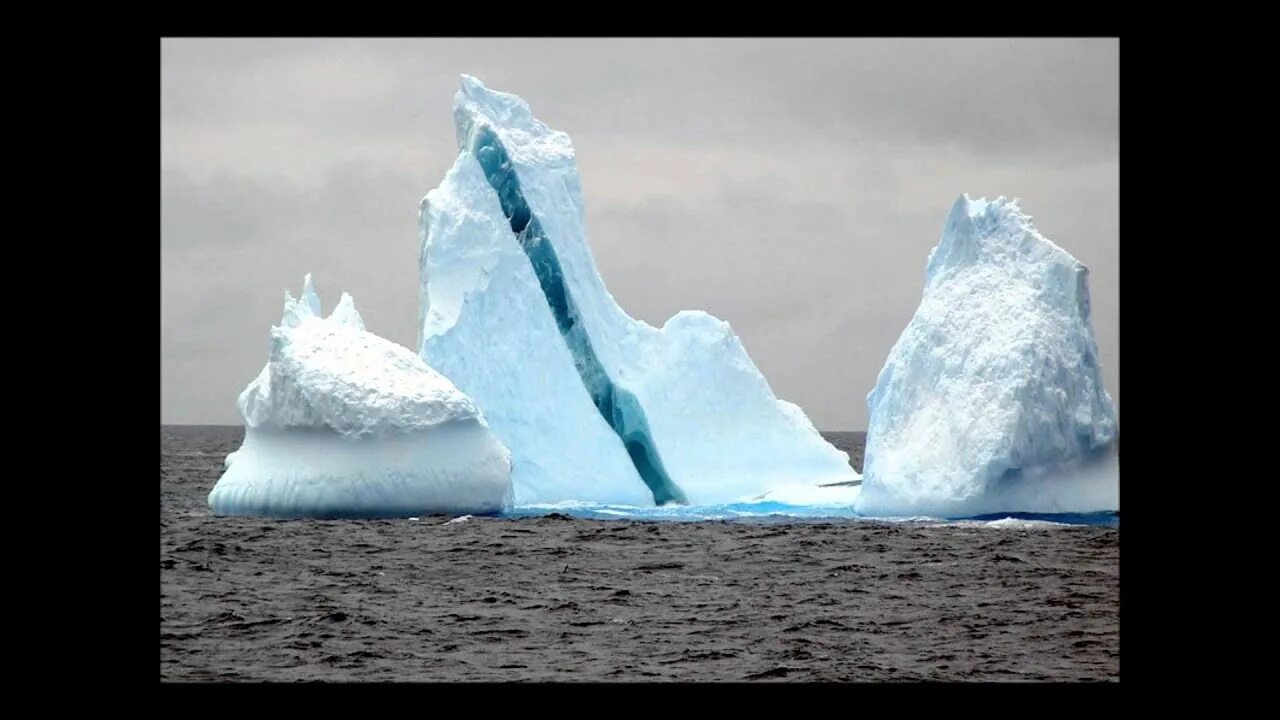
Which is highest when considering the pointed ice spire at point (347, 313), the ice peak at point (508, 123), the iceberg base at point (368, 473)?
the ice peak at point (508, 123)

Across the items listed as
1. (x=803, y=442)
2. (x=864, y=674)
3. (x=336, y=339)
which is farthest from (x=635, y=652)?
(x=803, y=442)

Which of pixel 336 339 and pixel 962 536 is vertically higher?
pixel 336 339

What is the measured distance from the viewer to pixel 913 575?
43.7 feet

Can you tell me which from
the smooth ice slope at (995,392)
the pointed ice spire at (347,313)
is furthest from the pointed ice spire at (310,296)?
the smooth ice slope at (995,392)

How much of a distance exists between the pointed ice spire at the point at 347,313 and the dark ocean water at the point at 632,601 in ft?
10.4

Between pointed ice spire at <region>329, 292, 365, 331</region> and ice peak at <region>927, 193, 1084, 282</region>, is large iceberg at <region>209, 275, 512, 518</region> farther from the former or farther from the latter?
ice peak at <region>927, 193, 1084, 282</region>

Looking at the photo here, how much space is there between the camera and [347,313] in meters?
19.8

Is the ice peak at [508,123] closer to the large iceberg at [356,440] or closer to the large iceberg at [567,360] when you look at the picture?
the large iceberg at [567,360]

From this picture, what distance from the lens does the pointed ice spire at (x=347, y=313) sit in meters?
19.6

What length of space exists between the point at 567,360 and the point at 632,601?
9.83 meters

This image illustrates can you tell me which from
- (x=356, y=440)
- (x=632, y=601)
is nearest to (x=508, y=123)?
(x=356, y=440)

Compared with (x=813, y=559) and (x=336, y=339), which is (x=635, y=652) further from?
(x=336, y=339)

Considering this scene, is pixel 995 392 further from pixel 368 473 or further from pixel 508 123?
pixel 508 123
